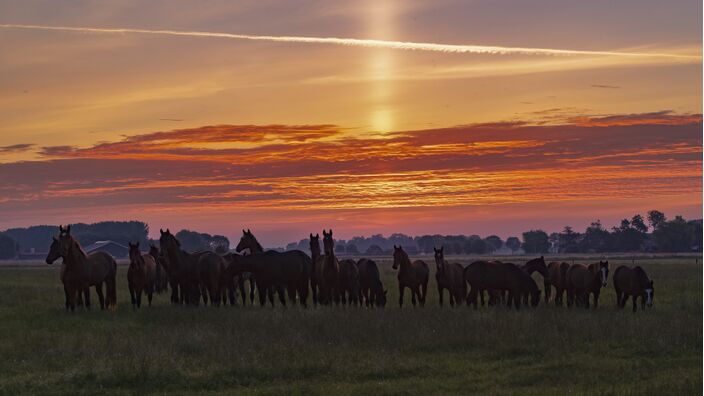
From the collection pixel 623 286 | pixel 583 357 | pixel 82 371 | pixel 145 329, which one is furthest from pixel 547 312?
pixel 82 371

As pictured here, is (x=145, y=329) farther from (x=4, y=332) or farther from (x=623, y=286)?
(x=623, y=286)

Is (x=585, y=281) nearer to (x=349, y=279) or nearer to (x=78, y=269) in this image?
(x=349, y=279)

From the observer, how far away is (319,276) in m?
33.7

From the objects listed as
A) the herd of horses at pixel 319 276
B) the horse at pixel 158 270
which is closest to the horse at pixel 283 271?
the herd of horses at pixel 319 276

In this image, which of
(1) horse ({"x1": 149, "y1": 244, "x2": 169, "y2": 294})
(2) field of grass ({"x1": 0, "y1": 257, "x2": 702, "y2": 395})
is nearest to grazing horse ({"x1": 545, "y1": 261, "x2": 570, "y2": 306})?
(2) field of grass ({"x1": 0, "y1": 257, "x2": 702, "y2": 395})

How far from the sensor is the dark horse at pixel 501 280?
3173 cm

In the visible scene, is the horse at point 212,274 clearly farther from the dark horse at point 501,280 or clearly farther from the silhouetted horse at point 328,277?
the dark horse at point 501,280

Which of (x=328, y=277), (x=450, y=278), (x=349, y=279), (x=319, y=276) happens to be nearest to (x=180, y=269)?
(x=319, y=276)

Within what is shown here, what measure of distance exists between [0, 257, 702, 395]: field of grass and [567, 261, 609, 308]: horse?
1.60m

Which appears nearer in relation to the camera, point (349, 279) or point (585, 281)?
point (585, 281)

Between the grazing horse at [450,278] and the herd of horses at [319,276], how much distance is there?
37mm

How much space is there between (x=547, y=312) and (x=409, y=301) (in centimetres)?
1058

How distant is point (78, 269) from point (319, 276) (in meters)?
8.52

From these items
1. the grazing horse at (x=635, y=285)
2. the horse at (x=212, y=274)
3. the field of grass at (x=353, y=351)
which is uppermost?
the horse at (x=212, y=274)
